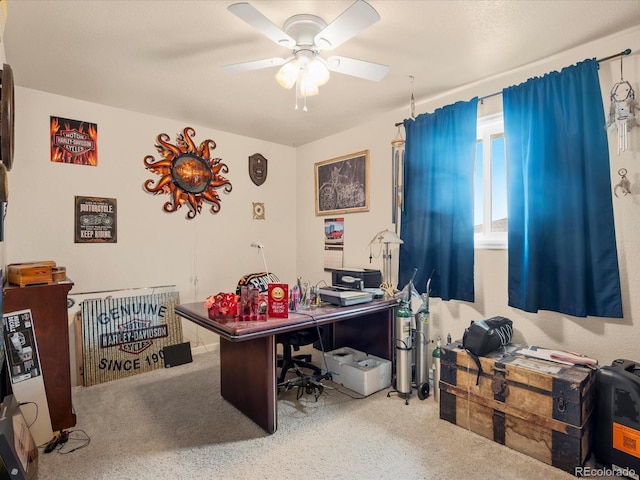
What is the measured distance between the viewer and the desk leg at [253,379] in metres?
2.16

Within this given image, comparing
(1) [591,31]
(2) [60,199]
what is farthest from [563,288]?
(2) [60,199]

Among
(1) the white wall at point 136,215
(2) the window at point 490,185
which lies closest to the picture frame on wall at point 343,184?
(1) the white wall at point 136,215

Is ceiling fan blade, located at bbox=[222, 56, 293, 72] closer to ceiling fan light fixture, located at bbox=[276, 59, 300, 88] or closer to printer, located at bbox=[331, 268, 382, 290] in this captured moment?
ceiling fan light fixture, located at bbox=[276, 59, 300, 88]

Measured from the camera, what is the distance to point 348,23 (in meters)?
1.63

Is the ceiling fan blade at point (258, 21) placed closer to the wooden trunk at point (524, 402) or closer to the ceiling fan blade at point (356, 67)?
the ceiling fan blade at point (356, 67)

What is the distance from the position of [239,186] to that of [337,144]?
1231 mm

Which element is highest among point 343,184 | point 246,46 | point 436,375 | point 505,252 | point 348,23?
point 246,46

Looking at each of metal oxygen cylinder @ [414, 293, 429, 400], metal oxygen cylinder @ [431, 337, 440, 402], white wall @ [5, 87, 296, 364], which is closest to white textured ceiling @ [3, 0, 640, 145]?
white wall @ [5, 87, 296, 364]

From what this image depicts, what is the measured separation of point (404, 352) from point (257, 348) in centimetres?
113

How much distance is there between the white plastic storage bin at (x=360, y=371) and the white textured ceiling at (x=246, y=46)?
2247 millimetres

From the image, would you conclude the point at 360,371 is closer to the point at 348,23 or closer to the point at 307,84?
the point at 307,84

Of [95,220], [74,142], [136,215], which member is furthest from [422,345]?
[74,142]

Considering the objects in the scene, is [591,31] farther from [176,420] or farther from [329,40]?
[176,420]

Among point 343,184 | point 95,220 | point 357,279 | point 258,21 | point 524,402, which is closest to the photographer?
point 258,21
